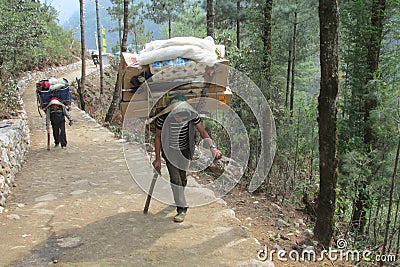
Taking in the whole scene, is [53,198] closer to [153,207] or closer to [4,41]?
[153,207]

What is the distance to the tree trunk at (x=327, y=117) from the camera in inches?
169

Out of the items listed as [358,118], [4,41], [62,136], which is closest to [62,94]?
[62,136]

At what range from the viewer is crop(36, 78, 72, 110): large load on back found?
865 cm

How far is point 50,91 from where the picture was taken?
8.72 m

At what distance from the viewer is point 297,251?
15.4 ft

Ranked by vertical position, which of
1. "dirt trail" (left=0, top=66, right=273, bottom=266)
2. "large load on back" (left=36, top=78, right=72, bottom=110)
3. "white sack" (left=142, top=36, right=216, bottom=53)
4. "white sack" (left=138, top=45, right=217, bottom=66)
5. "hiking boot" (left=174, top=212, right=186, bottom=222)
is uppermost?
"white sack" (left=142, top=36, right=216, bottom=53)

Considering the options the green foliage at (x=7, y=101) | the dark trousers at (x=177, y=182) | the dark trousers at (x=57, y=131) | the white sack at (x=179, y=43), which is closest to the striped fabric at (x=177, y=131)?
the dark trousers at (x=177, y=182)

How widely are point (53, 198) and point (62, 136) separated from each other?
3.60m

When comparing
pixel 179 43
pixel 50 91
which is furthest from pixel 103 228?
pixel 50 91

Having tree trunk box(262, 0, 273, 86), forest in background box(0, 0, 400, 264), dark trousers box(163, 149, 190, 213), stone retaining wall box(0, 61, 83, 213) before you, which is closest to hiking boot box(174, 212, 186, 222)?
dark trousers box(163, 149, 190, 213)

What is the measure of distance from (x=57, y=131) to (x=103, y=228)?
5249 millimetres

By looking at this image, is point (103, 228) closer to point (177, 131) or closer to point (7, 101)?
point (177, 131)

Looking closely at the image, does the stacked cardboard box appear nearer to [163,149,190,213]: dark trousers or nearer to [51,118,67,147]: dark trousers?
[163,149,190,213]: dark trousers

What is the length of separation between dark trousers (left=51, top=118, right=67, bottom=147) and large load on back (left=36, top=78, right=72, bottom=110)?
44cm
